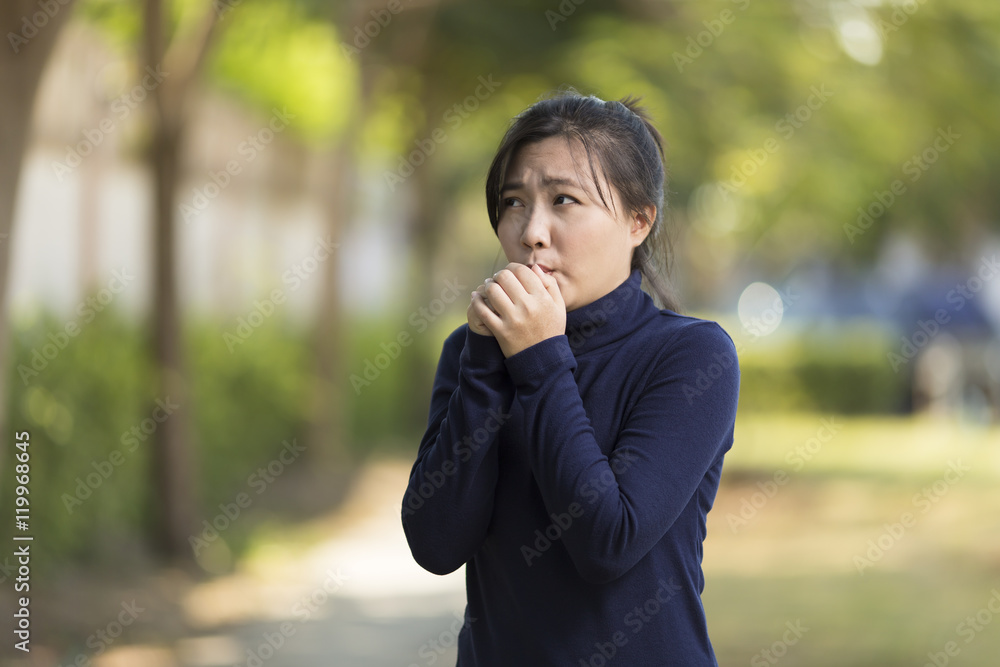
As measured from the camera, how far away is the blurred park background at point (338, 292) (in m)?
5.82

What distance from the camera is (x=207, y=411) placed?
7.81m

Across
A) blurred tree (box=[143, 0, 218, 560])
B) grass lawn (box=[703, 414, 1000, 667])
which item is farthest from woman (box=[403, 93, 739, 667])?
blurred tree (box=[143, 0, 218, 560])

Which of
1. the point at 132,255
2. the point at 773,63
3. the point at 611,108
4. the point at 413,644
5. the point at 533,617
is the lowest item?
the point at 533,617

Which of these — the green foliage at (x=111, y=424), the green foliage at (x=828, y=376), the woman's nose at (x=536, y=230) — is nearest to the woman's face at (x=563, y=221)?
the woman's nose at (x=536, y=230)

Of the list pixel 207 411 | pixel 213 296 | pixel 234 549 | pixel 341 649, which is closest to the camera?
pixel 341 649

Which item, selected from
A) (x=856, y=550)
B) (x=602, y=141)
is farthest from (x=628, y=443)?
(x=856, y=550)

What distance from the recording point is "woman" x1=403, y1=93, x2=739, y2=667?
5.02 ft

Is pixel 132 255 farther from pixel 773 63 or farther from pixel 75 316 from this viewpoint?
pixel 773 63

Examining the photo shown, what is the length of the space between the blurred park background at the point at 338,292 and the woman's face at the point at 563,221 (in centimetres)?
51

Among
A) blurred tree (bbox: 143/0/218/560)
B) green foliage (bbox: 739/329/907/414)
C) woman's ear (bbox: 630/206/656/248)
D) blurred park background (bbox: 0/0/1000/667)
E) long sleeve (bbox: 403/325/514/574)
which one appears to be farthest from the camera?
green foliage (bbox: 739/329/907/414)

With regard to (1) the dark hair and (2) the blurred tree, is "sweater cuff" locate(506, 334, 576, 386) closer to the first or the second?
(1) the dark hair

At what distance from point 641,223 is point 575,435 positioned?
1.43ft

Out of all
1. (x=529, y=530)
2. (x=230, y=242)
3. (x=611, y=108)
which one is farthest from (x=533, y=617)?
(x=230, y=242)

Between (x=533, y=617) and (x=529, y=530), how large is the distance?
126 millimetres
